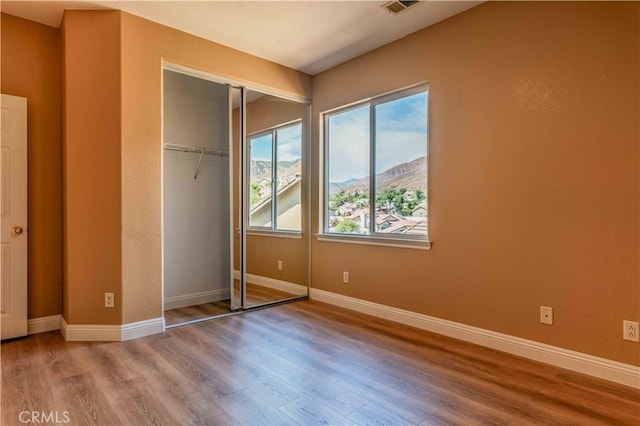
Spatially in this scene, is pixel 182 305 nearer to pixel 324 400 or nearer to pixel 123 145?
pixel 123 145

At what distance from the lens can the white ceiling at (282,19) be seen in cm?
288

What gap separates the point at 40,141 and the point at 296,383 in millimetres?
2980

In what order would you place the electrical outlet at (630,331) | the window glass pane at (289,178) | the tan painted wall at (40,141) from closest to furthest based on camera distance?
the electrical outlet at (630,331), the tan painted wall at (40,141), the window glass pane at (289,178)

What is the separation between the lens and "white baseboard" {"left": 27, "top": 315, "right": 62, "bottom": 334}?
309 cm

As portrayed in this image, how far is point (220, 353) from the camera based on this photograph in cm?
270

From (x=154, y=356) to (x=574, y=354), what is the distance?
293cm

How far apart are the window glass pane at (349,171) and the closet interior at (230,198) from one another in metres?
0.37

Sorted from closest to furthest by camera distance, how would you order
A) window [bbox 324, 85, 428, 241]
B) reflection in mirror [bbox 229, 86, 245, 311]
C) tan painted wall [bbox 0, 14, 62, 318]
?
tan painted wall [bbox 0, 14, 62, 318], window [bbox 324, 85, 428, 241], reflection in mirror [bbox 229, 86, 245, 311]

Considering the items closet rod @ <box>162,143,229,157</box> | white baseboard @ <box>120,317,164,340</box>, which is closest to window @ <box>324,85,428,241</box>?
closet rod @ <box>162,143,229,157</box>

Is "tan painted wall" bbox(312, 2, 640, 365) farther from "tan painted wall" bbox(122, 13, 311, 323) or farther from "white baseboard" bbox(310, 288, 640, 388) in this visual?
"tan painted wall" bbox(122, 13, 311, 323)

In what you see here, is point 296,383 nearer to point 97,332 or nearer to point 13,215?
point 97,332

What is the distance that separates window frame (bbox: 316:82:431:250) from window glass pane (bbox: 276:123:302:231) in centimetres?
32

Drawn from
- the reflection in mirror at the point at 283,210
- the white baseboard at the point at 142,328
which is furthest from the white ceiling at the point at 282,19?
the white baseboard at the point at 142,328

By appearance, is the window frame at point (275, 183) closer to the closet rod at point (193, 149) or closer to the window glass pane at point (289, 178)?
the window glass pane at point (289, 178)
